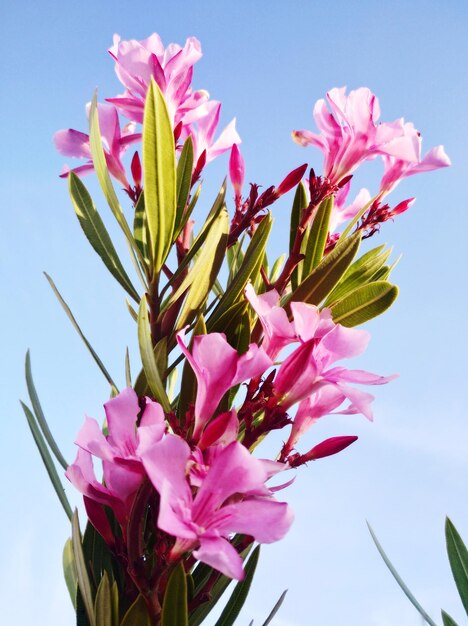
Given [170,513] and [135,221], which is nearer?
[170,513]

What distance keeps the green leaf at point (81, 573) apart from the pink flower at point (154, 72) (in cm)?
64

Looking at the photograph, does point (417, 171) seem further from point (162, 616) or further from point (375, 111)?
point (162, 616)

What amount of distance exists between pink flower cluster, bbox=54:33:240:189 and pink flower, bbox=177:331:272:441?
49 cm

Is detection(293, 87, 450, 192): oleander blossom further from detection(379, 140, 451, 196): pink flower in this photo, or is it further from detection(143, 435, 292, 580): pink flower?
detection(143, 435, 292, 580): pink flower

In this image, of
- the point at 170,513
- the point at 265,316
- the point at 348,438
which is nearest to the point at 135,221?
the point at 265,316

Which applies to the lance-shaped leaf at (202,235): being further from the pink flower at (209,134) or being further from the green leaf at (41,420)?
the green leaf at (41,420)

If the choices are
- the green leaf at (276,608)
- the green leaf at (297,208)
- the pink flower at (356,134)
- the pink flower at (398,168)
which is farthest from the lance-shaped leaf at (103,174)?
the green leaf at (276,608)

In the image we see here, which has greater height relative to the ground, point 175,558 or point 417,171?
point 417,171

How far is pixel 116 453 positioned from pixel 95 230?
A: 470mm

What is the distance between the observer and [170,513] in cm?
67

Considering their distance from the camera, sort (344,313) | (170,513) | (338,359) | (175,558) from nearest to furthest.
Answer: (170,513)
(175,558)
(338,359)
(344,313)

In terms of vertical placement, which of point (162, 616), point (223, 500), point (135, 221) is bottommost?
point (162, 616)

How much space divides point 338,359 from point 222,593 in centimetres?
44

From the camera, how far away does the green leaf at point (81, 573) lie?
0.88 metres
